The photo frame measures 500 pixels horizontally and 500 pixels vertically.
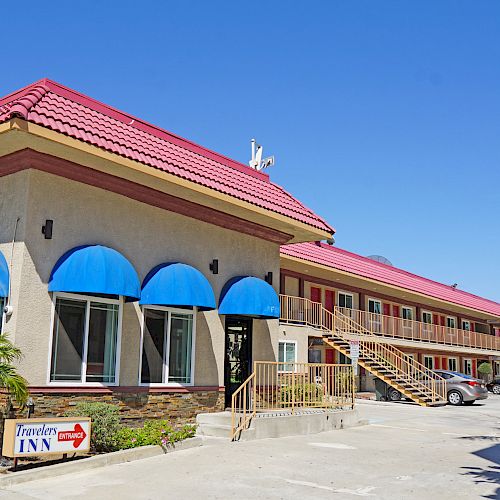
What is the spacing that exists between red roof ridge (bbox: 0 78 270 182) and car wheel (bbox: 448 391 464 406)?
17.6m

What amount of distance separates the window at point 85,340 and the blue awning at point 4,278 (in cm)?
102

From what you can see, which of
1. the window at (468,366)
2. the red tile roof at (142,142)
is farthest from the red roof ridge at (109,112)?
the window at (468,366)

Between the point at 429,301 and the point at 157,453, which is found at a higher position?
the point at 429,301

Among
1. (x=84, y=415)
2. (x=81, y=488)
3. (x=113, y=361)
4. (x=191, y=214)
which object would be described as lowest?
(x=81, y=488)

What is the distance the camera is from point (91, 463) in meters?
10.5

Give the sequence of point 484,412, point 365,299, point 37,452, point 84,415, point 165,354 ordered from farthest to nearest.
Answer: point 365,299 < point 484,412 < point 165,354 < point 84,415 < point 37,452

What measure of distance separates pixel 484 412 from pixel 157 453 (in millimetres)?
18356

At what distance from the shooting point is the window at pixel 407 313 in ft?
136

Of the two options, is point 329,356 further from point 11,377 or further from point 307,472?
point 11,377

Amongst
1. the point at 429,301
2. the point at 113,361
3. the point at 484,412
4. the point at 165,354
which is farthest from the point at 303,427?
the point at 429,301

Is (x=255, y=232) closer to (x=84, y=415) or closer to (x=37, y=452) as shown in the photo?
(x=84, y=415)

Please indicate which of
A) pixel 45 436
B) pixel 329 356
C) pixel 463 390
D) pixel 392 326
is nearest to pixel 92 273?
pixel 45 436

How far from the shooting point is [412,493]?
9062mm

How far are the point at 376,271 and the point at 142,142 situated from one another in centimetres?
2587
